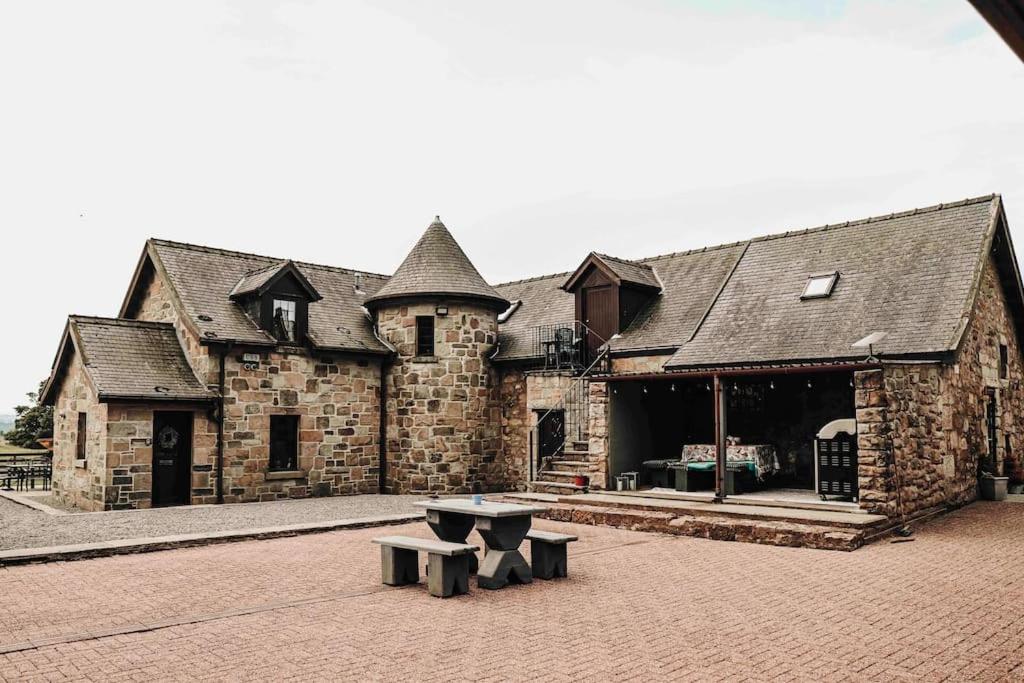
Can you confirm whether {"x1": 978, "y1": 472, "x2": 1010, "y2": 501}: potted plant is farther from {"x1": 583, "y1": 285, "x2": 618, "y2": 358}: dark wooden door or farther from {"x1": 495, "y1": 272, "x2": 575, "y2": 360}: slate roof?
{"x1": 495, "y1": 272, "x2": 575, "y2": 360}: slate roof

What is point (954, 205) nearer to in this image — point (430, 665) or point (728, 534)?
point (728, 534)

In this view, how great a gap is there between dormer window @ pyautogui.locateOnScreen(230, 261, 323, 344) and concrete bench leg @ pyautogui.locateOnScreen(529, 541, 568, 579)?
11684 mm

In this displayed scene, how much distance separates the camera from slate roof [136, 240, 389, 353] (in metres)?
18.4

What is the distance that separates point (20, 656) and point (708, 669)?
17.2ft

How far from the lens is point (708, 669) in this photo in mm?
5703

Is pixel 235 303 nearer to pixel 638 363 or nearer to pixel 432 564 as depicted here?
pixel 638 363

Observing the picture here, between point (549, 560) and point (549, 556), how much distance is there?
0.05 metres

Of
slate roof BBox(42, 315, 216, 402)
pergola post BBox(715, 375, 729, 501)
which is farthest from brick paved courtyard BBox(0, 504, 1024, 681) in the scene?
slate roof BBox(42, 315, 216, 402)

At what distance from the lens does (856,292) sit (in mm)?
16203

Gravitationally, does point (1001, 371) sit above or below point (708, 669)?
above

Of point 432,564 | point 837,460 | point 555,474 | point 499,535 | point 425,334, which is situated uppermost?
point 425,334

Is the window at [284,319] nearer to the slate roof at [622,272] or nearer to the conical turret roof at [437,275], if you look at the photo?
the conical turret roof at [437,275]

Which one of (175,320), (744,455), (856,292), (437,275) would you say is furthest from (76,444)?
(856,292)

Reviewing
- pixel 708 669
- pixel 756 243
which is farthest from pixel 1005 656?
pixel 756 243
